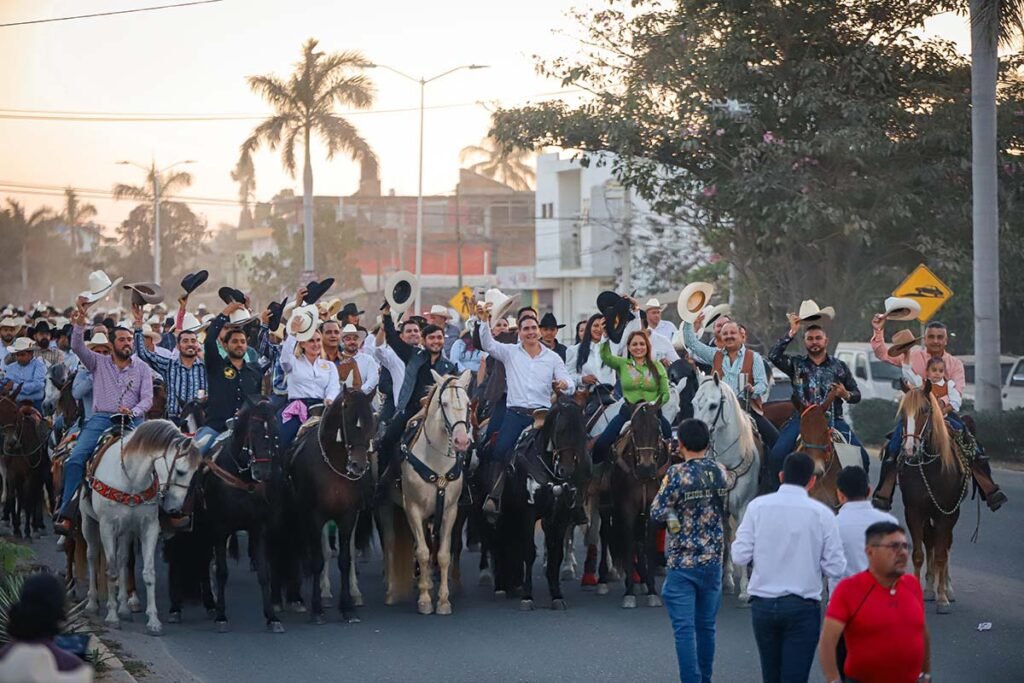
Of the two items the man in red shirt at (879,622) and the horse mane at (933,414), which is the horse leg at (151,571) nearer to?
the horse mane at (933,414)

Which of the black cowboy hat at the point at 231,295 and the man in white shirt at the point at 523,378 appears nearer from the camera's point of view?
the man in white shirt at the point at 523,378

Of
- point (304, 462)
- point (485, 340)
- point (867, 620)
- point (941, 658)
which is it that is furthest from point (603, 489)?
point (867, 620)

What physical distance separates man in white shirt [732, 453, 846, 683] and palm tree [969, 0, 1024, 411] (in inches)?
645

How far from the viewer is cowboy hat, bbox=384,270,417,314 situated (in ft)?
46.6

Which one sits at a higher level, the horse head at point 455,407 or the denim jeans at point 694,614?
the horse head at point 455,407

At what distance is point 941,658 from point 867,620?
417 cm

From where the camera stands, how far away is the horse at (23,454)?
725 inches

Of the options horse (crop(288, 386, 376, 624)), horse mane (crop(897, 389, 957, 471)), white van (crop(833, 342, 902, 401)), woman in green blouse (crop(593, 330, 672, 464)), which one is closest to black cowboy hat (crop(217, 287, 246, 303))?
horse (crop(288, 386, 376, 624))

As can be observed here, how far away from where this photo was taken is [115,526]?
12.7m

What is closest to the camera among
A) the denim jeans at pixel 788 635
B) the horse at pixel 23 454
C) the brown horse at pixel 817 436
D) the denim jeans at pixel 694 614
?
the denim jeans at pixel 788 635

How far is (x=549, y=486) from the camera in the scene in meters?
13.1

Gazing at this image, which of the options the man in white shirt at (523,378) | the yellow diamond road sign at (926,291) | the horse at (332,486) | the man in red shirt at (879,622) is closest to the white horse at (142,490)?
the horse at (332,486)

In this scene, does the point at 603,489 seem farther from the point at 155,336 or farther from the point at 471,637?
the point at 155,336

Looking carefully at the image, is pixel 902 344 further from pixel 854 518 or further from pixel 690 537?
pixel 854 518
